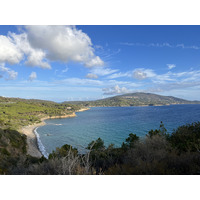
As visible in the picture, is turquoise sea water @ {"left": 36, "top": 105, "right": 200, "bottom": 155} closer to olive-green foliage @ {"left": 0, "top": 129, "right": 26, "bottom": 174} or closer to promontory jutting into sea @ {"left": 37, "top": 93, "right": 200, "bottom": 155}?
promontory jutting into sea @ {"left": 37, "top": 93, "right": 200, "bottom": 155}

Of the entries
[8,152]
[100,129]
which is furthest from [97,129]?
[8,152]

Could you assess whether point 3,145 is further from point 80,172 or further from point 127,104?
point 127,104

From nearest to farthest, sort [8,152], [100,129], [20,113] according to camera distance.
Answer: [8,152] → [100,129] → [20,113]

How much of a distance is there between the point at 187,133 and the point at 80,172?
30.5 feet

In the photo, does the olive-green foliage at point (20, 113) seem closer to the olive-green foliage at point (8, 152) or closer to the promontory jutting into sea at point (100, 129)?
the promontory jutting into sea at point (100, 129)

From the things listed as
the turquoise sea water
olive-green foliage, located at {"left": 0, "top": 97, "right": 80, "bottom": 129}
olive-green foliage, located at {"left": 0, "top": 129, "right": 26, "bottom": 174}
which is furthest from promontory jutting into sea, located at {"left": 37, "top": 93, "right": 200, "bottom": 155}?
olive-green foliage, located at {"left": 0, "top": 97, "right": 80, "bottom": 129}

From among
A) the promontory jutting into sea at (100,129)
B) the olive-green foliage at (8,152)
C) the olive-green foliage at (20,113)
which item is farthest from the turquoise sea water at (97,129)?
the olive-green foliage at (20,113)

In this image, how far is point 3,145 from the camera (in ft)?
49.7

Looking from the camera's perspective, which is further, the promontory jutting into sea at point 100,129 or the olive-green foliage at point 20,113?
the olive-green foliage at point 20,113

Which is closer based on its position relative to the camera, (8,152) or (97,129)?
(8,152)

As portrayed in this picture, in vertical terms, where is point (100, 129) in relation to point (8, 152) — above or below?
below

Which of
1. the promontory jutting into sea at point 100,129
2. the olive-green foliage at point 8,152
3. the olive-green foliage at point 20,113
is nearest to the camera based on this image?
the olive-green foliage at point 8,152

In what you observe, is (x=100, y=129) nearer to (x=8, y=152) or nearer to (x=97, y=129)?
(x=97, y=129)

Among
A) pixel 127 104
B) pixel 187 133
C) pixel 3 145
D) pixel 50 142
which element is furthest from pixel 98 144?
pixel 127 104
